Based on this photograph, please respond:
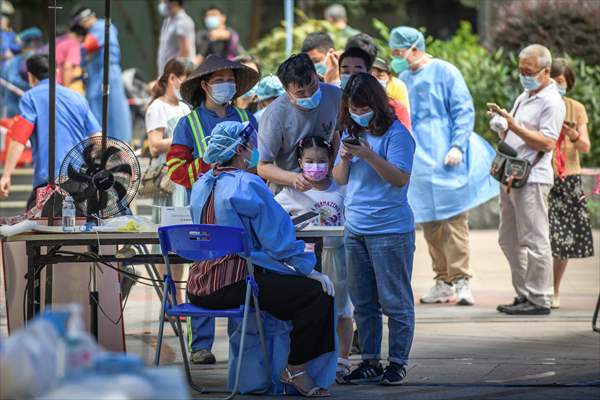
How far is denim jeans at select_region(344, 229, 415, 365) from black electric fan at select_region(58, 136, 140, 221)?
141 cm

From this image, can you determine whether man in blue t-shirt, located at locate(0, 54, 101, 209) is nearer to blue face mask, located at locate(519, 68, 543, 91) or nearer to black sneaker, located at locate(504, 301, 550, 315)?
blue face mask, located at locate(519, 68, 543, 91)

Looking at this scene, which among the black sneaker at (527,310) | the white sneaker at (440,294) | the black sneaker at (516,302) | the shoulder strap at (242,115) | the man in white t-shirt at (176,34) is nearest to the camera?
the shoulder strap at (242,115)

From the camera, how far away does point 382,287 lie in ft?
25.7

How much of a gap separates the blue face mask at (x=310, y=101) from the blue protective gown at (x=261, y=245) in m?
1.05

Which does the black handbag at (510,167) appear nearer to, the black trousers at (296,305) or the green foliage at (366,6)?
the black trousers at (296,305)

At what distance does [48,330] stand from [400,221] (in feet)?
14.4

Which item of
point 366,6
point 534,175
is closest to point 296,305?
point 534,175

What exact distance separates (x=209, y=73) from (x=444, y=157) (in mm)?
3123

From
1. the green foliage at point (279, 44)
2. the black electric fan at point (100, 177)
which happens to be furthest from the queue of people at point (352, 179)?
the green foliage at point (279, 44)

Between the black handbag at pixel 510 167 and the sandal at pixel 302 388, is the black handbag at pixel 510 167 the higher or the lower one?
the higher one

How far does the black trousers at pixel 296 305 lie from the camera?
7402 mm

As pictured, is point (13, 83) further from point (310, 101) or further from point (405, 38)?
point (310, 101)

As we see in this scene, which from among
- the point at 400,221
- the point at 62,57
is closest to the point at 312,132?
the point at 400,221

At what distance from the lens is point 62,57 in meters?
16.3
